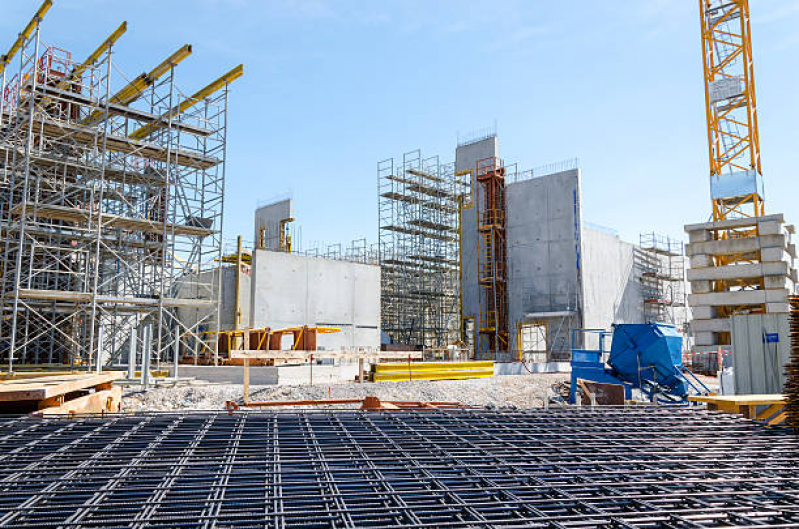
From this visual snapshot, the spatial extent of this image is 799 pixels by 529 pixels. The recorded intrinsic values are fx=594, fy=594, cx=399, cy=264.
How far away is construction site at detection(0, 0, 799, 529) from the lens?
392 cm

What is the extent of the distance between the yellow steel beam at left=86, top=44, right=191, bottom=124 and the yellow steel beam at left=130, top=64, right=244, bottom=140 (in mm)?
1296

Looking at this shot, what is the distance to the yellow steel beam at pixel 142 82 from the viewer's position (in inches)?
876

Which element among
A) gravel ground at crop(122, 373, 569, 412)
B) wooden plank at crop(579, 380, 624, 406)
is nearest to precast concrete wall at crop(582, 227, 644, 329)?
gravel ground at crop(122, 373, 569, 412)

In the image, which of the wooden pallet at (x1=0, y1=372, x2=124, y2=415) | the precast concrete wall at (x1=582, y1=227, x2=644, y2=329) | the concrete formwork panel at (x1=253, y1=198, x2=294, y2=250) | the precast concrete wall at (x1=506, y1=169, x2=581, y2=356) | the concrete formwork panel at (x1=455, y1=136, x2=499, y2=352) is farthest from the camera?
the concrete formwork panel at (x1=253, y1=198, x2=294, y2=250)

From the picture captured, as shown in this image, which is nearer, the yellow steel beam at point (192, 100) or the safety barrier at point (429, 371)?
the safety barrier at point (429, 371)

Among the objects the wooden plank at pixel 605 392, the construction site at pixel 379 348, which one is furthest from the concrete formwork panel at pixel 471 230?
the wooden plank at pixel 605 392

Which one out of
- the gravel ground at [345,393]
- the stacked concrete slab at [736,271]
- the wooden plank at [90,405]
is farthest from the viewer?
the stacked concrete slab at [736,271]

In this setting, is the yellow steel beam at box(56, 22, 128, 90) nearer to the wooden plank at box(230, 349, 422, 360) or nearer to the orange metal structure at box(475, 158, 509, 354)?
the wooden plank at box(230, 349, 422, 360)

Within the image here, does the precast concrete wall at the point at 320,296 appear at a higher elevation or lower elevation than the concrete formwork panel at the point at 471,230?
lower

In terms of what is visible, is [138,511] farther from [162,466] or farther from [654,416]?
[654,416]

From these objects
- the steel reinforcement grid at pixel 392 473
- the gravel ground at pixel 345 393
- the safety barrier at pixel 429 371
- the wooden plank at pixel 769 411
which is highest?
the steel reinforcement grid at pixel 392 473

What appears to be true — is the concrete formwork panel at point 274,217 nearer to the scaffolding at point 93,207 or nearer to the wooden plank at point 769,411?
the scaffolding at point 93,207

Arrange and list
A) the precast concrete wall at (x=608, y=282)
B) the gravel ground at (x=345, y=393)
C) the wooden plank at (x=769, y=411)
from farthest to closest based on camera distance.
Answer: the precast concrete wall at (x=608, y=282), the gravel ground at (x=345, y=393), the wooden plank at (x=769, y=411)

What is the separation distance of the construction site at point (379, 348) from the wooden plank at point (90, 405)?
6cm
